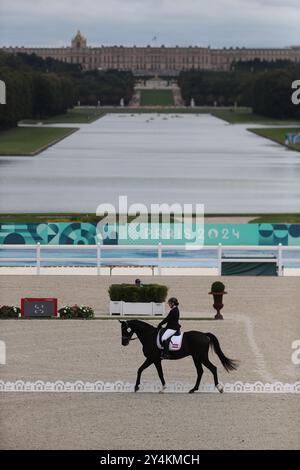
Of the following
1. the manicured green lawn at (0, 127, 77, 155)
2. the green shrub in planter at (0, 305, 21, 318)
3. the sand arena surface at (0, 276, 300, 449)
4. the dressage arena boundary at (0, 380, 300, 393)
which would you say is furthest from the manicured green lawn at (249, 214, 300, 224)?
the manicured green lawn at (0, 127, 77, 155)

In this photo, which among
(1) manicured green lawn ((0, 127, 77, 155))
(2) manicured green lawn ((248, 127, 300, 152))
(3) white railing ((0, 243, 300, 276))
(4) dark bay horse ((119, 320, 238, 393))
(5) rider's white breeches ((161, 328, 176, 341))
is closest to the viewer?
(5) rider's white breeches ((161, 328, 176, 341))

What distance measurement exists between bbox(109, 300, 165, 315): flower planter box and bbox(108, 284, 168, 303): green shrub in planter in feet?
0.21

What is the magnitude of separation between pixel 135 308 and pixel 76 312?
106 centimetres

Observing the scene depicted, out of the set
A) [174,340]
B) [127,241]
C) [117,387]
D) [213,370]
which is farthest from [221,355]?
[127,241]

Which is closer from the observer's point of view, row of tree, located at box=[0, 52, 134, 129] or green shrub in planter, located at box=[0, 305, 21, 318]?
green shrub in planter, located at box=[0, 305, 21, 318]

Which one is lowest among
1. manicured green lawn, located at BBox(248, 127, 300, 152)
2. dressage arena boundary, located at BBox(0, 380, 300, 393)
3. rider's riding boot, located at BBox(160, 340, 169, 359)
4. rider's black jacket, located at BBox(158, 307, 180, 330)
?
manicured green lawn, located at BBox(248, 127, 300, 152)

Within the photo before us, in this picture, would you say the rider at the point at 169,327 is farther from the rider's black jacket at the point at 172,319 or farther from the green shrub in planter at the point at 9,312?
the green shrub in planter at the point at 9,312

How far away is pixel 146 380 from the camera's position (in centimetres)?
1652

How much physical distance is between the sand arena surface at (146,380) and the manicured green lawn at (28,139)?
176 ft

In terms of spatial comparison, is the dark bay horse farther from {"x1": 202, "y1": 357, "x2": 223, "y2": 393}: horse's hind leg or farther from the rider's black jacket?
the rider's black jacket

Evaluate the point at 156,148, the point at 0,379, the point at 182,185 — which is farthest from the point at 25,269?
the point at 156,148

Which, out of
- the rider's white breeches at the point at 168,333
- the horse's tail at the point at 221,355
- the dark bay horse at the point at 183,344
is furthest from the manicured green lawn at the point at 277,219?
the rider's white breeches at the point at 168,333

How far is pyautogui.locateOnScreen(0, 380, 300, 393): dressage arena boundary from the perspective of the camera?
15.8 metres

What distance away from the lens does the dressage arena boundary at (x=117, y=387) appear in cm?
1578
